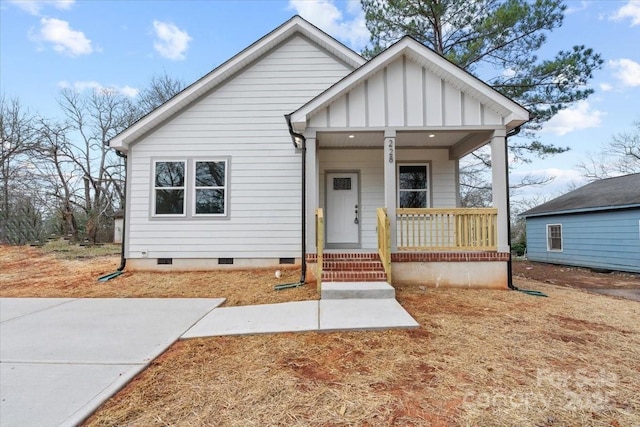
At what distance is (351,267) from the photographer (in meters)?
6.17

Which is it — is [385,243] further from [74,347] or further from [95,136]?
[95,136]

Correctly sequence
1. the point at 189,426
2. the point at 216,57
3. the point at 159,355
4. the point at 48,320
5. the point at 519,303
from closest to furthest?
the point at 189,426, the point at 159,355, the point at 48,320, the point at 519,303, the point at 216,57

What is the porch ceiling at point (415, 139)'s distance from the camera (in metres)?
6.73

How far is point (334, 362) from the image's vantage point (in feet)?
9.90

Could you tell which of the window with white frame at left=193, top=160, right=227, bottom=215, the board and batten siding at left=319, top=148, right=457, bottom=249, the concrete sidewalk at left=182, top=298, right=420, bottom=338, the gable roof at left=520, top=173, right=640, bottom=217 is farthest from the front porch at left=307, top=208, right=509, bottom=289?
the gable roof at left=520, top=173, right=640, bottom=217

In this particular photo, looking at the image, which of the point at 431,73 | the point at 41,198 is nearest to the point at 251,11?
the point at 431,73

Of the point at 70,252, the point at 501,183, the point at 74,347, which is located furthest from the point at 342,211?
the point at 70,252

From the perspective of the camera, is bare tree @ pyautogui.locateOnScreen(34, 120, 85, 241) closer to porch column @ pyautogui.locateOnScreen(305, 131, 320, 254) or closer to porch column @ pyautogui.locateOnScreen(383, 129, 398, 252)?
porch column @ pyautogui.locateOnScreen(305, 131, 320, 254)

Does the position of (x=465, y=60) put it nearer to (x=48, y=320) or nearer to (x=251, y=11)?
(x=251, y=11)

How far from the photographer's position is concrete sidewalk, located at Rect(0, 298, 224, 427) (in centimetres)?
242

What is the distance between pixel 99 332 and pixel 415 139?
7.02 metres

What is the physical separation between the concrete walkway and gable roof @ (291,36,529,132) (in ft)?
12.1

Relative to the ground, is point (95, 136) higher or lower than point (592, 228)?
higher

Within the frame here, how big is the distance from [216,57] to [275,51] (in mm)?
17360
